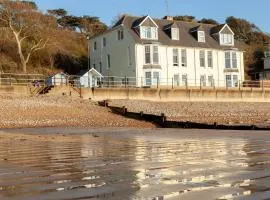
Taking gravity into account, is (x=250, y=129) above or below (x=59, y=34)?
below

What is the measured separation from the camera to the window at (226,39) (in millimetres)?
63094

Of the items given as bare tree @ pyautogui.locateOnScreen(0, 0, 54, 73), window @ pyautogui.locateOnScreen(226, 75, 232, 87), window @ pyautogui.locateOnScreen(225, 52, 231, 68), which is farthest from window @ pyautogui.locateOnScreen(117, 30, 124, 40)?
window @ pyautogui.locateOnScreen(226, 75, 232, 87)

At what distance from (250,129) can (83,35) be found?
198 feet

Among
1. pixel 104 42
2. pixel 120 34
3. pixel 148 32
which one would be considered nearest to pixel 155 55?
pixel 148 32

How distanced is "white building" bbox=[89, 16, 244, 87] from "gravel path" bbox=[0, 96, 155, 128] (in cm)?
1828

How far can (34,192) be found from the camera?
550cm

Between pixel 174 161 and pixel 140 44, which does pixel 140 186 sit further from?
pixel 140 44

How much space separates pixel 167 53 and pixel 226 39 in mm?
10422

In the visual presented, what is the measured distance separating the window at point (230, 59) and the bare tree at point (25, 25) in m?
22.7

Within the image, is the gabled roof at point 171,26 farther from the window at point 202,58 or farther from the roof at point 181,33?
the window at point 202,58

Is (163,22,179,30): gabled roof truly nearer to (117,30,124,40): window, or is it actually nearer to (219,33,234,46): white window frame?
(117,30,124,40): window

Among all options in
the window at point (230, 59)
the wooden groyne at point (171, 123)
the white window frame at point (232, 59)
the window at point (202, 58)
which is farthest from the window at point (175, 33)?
the wooden groyne at point (171, 123)

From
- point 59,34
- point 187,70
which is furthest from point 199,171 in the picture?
point 59,34

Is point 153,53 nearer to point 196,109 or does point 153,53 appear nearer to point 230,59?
point 230,59
